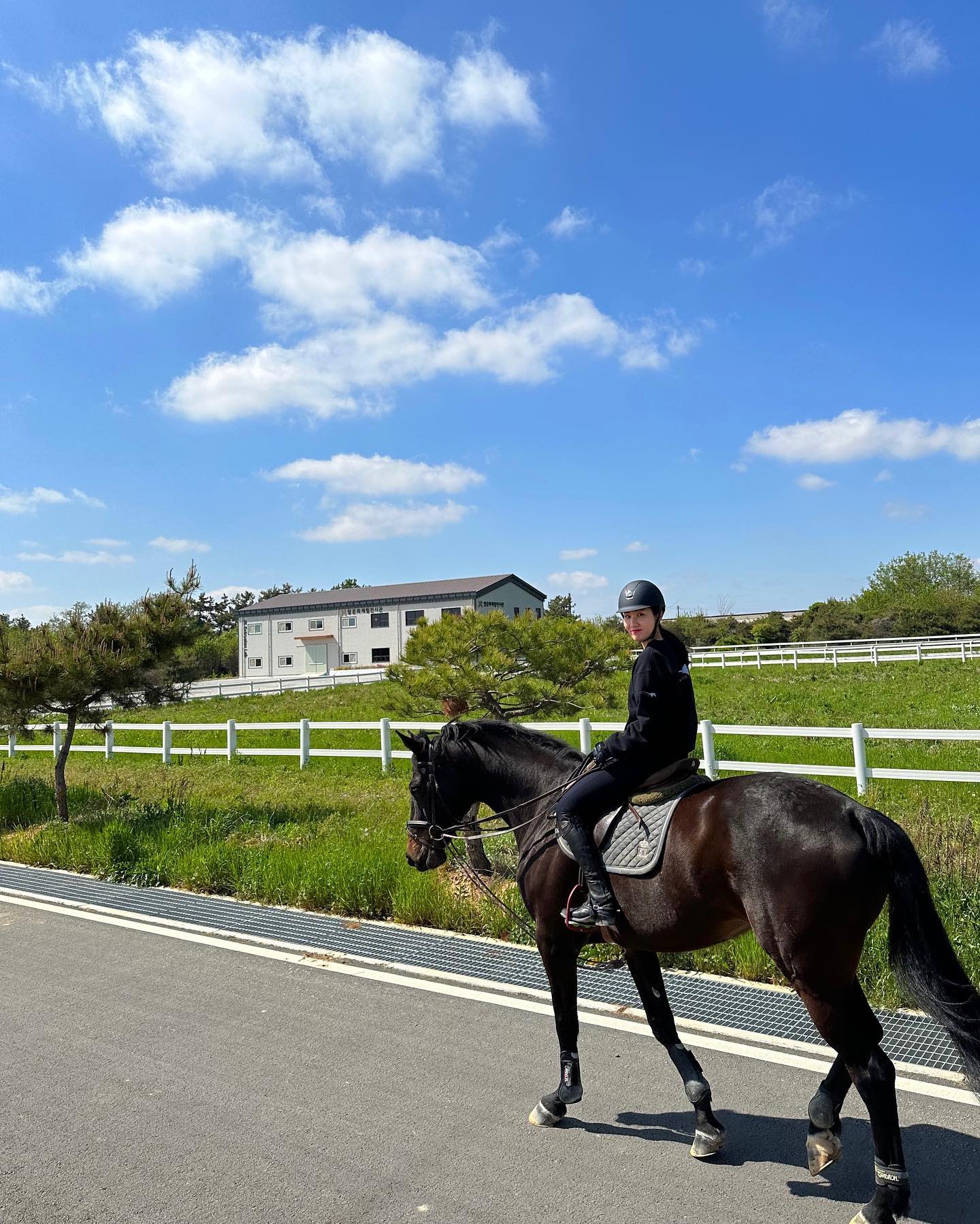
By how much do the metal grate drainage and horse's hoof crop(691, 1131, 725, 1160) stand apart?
1348 millimetres

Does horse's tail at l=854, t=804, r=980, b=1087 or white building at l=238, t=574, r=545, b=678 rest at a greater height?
white building at l=238, t=574, r=545, b=678

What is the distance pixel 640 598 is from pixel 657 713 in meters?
0.57

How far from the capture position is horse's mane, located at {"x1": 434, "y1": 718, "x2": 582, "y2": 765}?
5.05m

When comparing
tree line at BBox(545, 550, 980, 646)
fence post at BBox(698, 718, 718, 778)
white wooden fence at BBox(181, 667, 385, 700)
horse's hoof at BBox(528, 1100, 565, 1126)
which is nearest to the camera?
horse's hoof at BBox(528, 1100, 565, 1126)

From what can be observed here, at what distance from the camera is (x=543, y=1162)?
384 centimetres

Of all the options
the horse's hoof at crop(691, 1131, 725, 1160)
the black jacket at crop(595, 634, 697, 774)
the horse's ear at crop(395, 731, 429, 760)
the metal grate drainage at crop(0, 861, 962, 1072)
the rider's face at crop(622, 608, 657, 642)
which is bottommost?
the metal grate drainage at crop(0, 861, 962, 1072)

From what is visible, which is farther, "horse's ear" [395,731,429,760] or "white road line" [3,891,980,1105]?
"horse's ear" [395,731,429,760]

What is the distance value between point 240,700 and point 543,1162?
116 ft

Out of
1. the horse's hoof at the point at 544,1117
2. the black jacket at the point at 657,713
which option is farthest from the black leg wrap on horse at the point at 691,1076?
the black jacket at the point at 657,713

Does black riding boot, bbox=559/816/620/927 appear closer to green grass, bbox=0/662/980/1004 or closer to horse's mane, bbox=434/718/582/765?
horse's mane, bbox=434/718/582/765

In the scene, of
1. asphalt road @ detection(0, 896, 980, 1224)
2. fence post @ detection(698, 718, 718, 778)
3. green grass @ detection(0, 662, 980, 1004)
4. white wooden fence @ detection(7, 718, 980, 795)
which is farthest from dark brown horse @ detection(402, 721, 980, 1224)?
fence post @ detection(698, 718, 718, 778)

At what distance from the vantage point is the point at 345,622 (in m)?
66.7

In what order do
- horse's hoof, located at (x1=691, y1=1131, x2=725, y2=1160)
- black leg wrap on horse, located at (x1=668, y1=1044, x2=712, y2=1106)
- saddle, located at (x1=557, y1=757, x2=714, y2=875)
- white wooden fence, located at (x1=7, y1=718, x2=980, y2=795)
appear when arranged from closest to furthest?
horse's hoof, located at (x1=691, y1=1131, x2=725, y2=1160), black leg wrap on horse, located at (x1=668, y1=1044, x2=712, y2=1106), saddle, located at (x1=557, y1=757, x2=714, y2=875), white wooden fence, located at (x1=7, y1=718, x2=980, y2=795)

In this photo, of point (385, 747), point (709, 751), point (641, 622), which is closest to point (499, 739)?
point (641, 622)
